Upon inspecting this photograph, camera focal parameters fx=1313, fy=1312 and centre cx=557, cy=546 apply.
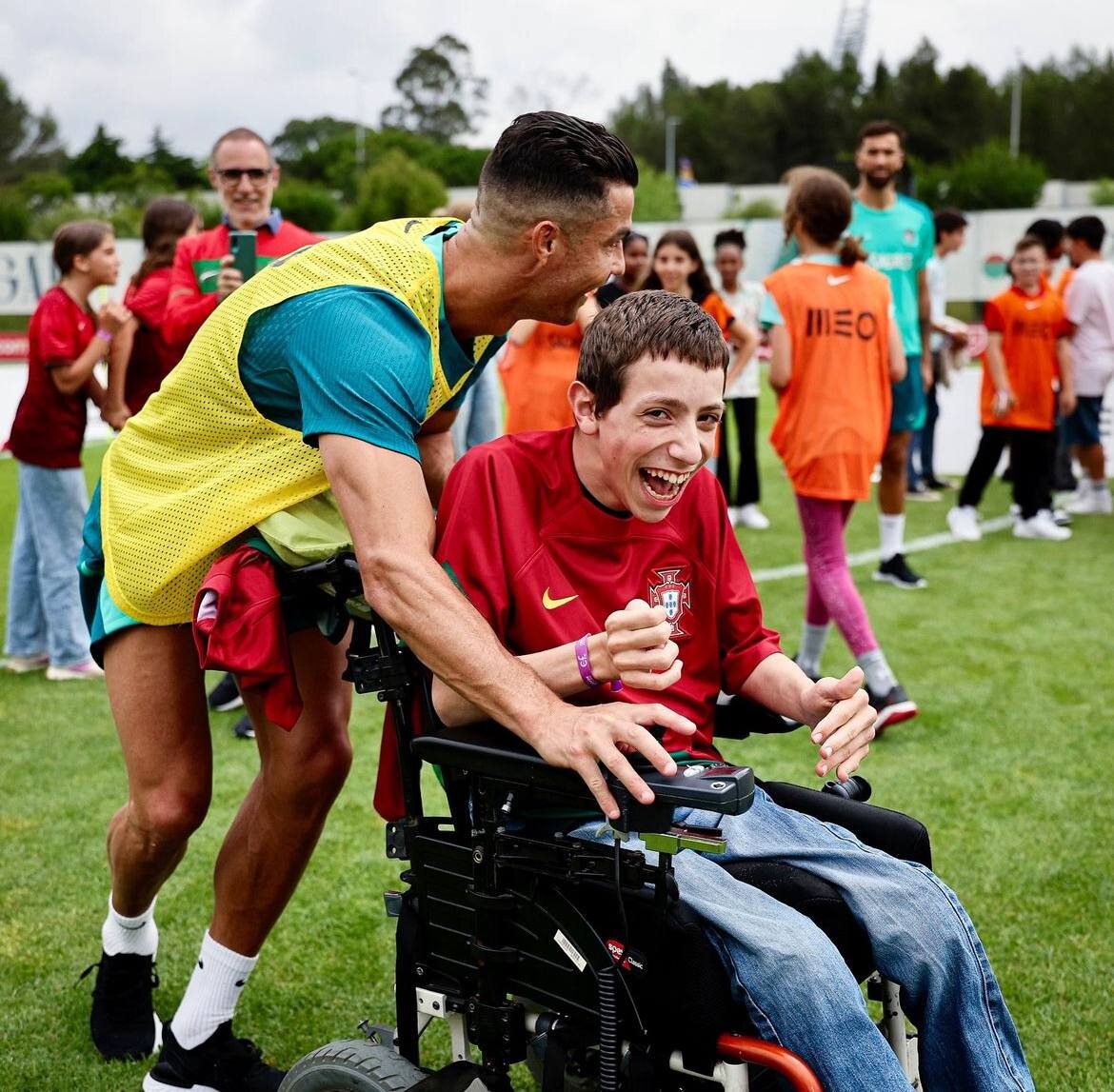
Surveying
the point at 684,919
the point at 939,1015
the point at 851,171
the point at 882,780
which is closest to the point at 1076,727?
the point at 882,780

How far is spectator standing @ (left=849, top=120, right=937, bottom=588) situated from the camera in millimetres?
6820

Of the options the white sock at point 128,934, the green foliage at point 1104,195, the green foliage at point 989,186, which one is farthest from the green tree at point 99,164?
the white sock at point 128,934

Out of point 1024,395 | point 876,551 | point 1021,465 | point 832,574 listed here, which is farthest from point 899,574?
point 832,574

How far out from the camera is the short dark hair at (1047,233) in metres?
9.38

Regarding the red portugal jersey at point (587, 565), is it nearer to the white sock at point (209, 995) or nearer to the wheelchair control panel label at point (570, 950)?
the wheelchair control panel label at point (570, 950)

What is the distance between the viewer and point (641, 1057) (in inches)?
77.4

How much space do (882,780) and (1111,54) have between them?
285ft

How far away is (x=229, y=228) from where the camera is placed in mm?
5262

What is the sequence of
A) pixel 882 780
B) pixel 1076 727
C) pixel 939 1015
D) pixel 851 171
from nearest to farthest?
pixel 939 1015 < pixel 882 780 < pixel 1076 727 < pixel 851 171

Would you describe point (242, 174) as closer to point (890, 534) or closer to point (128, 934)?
point (128, 934)

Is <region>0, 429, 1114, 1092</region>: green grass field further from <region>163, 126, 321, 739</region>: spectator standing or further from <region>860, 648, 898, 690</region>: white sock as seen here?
<region>163, 126, 321, 739</region>: spectator standing

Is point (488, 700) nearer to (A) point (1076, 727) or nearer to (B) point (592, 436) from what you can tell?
(B) point (592, 436)

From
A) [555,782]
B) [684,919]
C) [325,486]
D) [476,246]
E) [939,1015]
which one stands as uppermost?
[476,246]

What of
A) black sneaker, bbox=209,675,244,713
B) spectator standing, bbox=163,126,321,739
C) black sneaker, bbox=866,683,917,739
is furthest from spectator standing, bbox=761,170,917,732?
black sneaker, bbox=209,675,244,713
